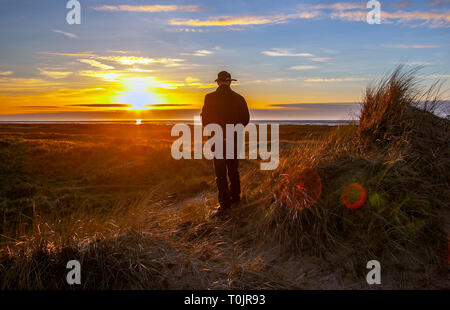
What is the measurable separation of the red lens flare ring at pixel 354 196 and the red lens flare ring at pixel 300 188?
0.37 m

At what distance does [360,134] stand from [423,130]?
103cm

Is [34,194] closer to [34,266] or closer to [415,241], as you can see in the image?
[34,266]

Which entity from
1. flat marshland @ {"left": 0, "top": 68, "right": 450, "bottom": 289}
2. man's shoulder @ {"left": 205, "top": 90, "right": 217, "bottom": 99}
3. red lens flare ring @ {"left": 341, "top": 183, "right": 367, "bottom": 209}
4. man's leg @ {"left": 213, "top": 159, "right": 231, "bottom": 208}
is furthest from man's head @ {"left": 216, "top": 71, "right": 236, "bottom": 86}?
red lens flare ring @ {"left": 341, "top": 183, "right": 367, "bottom": 209}

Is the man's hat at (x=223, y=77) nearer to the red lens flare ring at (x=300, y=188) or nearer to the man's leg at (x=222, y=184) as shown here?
the man's leg at (x=222, y=184)

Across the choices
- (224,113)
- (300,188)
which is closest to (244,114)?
(224,113)

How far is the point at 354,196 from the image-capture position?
488 cm

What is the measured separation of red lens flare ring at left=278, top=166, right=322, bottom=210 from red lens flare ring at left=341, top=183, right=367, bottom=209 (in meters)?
0.37

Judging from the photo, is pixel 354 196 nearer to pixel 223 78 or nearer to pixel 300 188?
pixel 300 188

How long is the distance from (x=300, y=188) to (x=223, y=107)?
6.91 ft

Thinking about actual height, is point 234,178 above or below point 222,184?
above

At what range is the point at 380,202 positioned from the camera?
478 cm

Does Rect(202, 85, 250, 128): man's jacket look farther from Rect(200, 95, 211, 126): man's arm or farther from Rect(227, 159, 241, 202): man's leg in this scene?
Rect(227, 159, 241, 202): man's leg

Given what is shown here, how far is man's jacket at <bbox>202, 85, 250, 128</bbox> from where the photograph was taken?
616 cm

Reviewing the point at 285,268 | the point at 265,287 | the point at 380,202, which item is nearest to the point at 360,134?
the point at 380,202
